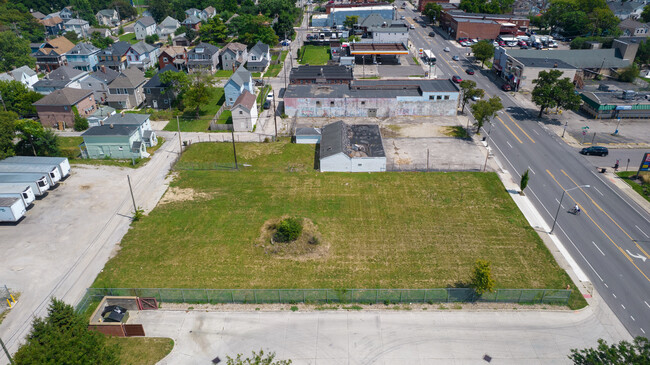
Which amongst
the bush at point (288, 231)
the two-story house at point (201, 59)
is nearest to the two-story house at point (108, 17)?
the two-story house at point (201, 59)

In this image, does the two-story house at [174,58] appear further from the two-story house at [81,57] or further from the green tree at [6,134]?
the green tree at [6,134]

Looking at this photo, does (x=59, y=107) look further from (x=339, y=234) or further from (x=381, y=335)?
(x=381, y=335)

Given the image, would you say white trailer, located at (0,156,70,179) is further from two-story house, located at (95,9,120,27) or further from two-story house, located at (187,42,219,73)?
two-story house, located at (95,9,120,27)

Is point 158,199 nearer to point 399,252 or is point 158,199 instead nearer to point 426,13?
point 399,252

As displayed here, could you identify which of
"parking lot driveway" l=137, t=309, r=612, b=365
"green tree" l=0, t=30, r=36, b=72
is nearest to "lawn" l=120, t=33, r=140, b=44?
"green tree" l=0, t=30, r=36, b=72

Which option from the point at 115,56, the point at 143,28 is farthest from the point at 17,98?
the point at 143,28

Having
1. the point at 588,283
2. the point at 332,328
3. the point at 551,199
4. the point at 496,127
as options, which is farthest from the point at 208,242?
the point at 496,127
